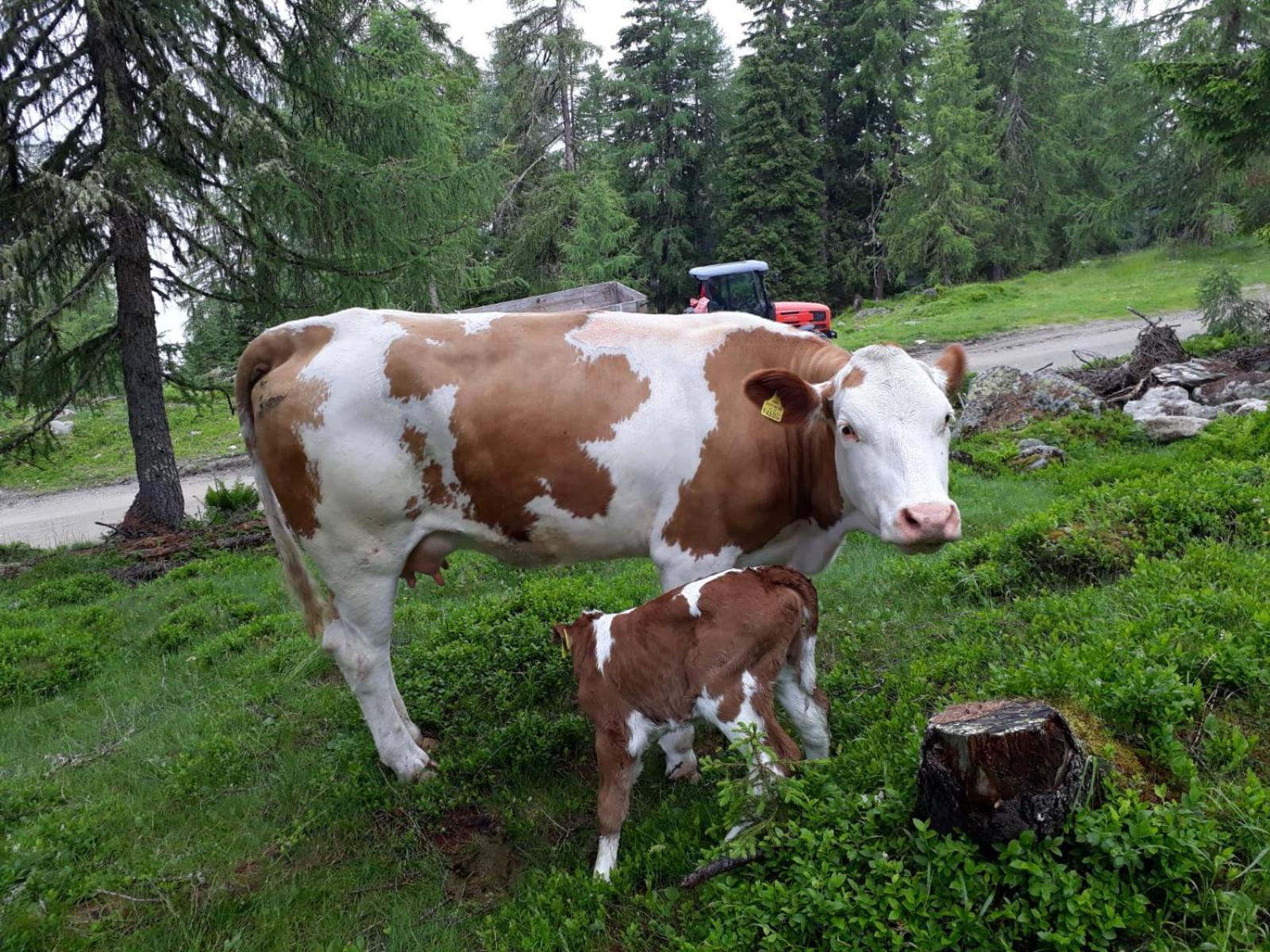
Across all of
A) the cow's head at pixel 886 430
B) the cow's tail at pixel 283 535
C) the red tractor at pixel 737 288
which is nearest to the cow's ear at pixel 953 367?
the cow's head at pixel 886 430

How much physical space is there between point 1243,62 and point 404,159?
11.9m

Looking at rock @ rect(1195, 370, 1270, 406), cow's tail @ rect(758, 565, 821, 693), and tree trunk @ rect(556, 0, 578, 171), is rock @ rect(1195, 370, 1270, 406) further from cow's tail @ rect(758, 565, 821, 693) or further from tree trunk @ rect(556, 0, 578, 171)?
tree trunk @ rect(556, 0, 578, 171)

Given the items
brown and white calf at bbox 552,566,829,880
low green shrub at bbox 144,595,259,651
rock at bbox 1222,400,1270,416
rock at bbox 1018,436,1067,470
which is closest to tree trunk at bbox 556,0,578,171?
rock at bbox 1018,436,1067,470

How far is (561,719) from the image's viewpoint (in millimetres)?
4520

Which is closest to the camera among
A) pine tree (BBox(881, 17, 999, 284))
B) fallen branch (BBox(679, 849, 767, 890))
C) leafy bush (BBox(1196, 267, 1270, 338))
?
fallen branch (BBox(679, 849, 767, 890))

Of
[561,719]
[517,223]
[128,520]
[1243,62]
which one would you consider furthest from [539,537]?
[517,223]

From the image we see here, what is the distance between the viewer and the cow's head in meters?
3.23

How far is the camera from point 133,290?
33.7 ft

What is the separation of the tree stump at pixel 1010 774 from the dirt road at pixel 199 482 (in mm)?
12642

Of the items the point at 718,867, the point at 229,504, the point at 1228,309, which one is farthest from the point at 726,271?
the point at 718,867

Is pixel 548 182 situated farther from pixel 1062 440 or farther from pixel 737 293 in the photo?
pixel 1062 440

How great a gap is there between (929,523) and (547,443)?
Result: 183 centimetres

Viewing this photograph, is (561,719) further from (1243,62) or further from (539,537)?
(1243,62)

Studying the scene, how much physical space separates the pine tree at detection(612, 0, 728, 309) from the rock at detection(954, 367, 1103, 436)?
28.4 m
